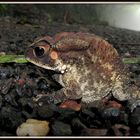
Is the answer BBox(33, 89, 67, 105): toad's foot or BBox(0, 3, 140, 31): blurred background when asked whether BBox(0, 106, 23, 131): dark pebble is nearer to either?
BBox(33, 89, 67, 105): toad's foot

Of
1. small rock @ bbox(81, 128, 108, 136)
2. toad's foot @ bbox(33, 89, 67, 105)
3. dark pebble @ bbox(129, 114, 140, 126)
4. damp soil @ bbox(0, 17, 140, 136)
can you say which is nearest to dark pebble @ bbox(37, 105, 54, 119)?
damp soil @ bbox(0, 17, 140, 136)

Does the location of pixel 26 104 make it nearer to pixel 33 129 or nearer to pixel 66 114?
pixel 66 114

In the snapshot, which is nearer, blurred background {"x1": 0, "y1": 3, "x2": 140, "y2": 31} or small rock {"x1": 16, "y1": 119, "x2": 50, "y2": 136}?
small rock {"x1": 16, "y1": 119, "x2": 50, "y2": 136}

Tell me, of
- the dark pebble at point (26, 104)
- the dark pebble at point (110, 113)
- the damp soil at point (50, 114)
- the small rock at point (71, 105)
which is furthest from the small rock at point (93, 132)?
the dark pebble at point (26, 104)

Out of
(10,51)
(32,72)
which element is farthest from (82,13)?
(32,72)

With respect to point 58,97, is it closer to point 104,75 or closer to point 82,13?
point 104,75

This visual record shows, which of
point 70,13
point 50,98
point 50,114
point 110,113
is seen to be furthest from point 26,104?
point 70,13
